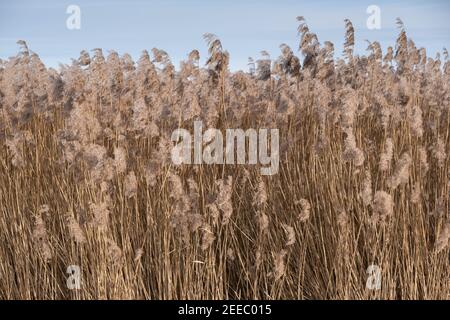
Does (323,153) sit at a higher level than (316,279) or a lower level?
higher

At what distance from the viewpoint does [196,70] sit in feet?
14.5

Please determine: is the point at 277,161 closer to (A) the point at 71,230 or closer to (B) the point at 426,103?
(A) the point at 71,230

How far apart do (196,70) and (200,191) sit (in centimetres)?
92

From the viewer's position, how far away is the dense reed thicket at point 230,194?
11.1 ft

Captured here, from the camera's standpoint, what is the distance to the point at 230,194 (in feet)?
10.4

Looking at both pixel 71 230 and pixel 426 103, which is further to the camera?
pixel 426 103

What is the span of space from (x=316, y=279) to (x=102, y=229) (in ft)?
3.90

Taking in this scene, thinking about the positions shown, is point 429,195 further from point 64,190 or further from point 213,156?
point 64,190

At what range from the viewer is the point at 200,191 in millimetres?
3898

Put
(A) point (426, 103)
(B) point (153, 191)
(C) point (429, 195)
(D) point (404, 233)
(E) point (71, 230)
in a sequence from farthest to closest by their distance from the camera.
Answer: (A) point (426, 103)
(C) point (429, 195)
(B) point (153, 191)
(D) point (404, 233)
(E) point (71, 230)

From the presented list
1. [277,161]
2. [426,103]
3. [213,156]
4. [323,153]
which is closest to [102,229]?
[213,156]

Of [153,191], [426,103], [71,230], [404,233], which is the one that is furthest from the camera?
[426,103]

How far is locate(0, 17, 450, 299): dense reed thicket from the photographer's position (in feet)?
11.1
